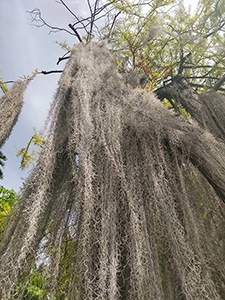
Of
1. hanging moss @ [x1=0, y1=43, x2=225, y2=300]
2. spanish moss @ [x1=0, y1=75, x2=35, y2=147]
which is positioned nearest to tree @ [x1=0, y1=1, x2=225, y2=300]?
hanging moss @ [x1=0, y1=43, x2=225, y2=300]

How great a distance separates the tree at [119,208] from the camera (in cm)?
86

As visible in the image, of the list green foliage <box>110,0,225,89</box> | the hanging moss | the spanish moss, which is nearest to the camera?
the hanging moss

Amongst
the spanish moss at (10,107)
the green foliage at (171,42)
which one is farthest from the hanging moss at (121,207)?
the green foliage at (171,42)

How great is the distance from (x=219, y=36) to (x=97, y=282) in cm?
297

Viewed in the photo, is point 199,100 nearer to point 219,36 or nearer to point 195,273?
point 219,36

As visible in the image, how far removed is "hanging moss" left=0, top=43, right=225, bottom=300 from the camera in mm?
858

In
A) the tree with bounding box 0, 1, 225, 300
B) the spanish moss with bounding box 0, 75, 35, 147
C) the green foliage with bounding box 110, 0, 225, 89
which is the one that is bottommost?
the tree with bounding box 0, 1, 225, 300

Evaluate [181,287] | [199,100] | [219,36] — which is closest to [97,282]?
[181,287]

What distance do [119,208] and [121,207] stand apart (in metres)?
0.01

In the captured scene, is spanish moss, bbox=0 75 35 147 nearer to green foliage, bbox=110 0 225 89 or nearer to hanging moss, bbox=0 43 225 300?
hanging moss, bbox=0 43 225 300

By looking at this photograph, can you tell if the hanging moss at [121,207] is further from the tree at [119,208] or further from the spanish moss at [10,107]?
the spanish moss at [10,107]

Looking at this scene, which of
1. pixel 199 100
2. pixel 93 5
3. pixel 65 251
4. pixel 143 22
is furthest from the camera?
pixel 143 22

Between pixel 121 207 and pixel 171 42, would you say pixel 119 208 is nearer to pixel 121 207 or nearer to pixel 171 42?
pixel 121 207

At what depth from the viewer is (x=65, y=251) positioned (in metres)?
1.00
